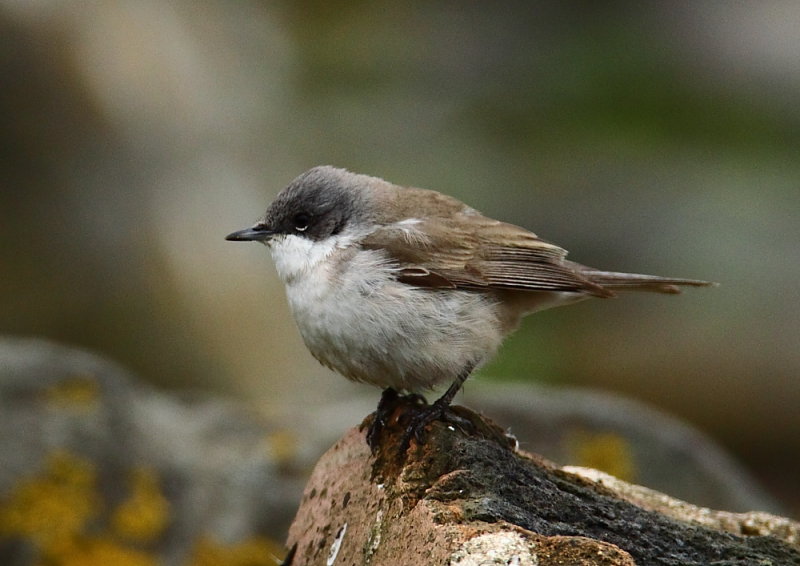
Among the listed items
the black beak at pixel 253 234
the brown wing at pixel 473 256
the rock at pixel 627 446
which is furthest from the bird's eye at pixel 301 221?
the rock at pixel 627 446

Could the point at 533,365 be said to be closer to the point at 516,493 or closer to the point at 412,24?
the point at 516,493

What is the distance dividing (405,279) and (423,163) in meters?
9.11

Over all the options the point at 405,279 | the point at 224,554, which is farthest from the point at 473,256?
the point at 224,554

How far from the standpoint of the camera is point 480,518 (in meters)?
3.51

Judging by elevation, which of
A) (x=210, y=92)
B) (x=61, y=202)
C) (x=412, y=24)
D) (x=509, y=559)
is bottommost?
(x=509, y=559)

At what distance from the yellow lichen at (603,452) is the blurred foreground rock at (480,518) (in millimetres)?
2084

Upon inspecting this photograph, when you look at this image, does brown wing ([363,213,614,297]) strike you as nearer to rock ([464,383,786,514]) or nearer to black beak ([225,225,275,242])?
black beak ([225,225,275,242])

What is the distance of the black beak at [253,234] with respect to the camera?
213 inches

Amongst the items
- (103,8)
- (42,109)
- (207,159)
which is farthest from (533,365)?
(103,8)

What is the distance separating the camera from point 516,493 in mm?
3842

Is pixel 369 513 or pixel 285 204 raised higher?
pixel 285 204

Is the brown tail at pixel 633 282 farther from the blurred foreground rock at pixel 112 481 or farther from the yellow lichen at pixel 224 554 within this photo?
the yellow lichen at pixel 224 554

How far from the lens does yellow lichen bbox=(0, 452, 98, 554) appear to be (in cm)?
609

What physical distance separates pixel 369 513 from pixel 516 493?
1.95ft
